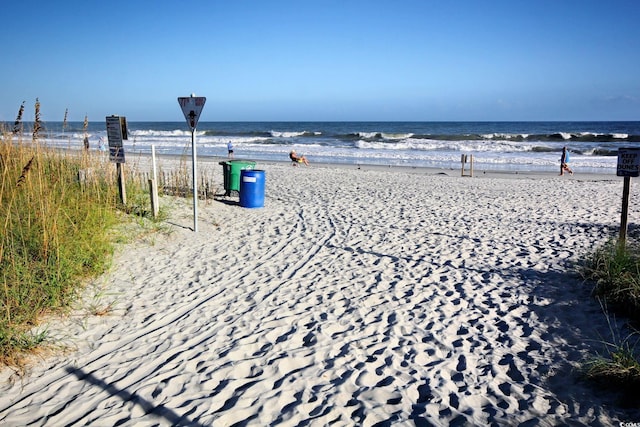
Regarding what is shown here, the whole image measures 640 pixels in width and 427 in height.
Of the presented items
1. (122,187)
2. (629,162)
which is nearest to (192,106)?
(122,187)

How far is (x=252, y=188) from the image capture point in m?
9.88

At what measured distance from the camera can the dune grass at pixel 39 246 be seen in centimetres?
396

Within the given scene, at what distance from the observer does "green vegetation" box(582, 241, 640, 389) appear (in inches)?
132

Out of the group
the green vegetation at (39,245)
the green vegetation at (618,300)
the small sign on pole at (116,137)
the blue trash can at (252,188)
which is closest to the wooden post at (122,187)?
the small sign on pole at (116,137)

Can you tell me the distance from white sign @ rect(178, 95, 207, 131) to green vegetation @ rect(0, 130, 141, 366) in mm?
1731

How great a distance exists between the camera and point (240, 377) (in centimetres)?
353

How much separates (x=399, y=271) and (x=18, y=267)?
443 centimetres

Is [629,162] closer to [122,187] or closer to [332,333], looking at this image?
[332,333]

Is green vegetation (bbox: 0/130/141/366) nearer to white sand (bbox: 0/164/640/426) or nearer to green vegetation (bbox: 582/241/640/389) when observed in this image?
white sand (bbox: 0/164/640/426)

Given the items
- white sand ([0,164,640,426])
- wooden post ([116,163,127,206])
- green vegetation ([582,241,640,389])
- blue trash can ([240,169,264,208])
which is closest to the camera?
white sand ([0,164,640,426])

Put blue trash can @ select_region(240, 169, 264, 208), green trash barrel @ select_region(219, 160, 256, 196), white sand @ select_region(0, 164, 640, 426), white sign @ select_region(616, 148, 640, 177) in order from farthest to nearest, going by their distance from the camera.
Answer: green trash barrel @ select_region(219, 160, 256, 196)
blue trash can @ select_region(240, 169, 264, 208)
white sign @ select_region(616, 148, 640, 177)
white sand @ select_region(0, 164, 640, 426)

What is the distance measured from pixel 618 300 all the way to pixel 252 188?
7.15m

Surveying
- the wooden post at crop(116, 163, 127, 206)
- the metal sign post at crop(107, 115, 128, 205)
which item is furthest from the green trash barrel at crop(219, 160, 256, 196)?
the metal sign post at crop(107, 115, 128, 205)

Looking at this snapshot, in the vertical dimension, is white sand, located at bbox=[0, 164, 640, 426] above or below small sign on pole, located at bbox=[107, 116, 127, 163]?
below
